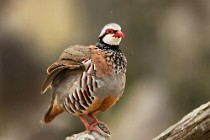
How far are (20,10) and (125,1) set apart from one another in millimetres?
1880

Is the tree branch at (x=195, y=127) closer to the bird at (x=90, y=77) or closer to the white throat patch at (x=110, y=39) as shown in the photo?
the bird at (x=90, y=77)

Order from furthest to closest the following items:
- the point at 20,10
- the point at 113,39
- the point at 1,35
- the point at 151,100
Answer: the point at 20,10 < the point at 1,35 < the point at 151,100 < the point at 113,39

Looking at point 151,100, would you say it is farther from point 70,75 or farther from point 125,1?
Answer: point 70,75

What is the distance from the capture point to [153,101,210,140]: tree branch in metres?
5.26

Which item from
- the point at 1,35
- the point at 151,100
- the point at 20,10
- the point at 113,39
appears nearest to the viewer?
the point at 113,39

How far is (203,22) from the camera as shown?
14.0 m

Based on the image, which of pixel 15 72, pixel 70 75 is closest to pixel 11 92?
pixel 15 72

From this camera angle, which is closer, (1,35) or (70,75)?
(70,75)

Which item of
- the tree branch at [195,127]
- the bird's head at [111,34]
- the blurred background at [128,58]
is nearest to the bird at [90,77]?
the bird's head at [111,34]

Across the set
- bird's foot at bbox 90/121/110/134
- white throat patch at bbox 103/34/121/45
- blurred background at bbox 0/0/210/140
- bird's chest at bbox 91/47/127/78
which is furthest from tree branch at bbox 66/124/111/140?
blurred background at bbox 0/0/210/140

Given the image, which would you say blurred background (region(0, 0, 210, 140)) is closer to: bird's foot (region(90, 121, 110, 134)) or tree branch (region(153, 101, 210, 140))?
bird's foot (region(90, 121, 110, 134))

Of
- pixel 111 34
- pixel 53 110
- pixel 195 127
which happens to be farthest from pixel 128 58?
pixel 195 127

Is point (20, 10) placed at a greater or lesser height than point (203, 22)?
greater

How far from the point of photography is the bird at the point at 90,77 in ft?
18.8
